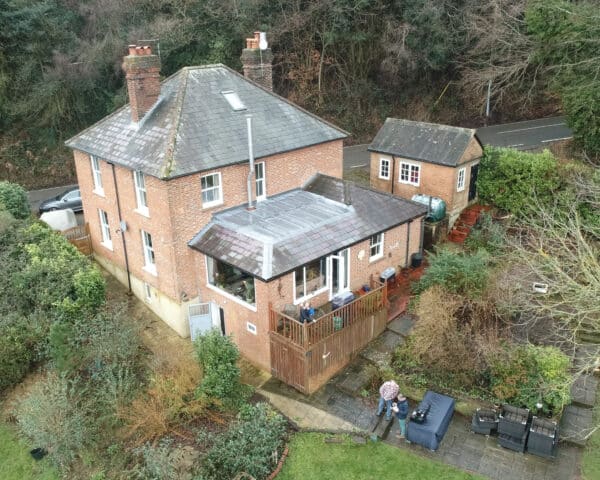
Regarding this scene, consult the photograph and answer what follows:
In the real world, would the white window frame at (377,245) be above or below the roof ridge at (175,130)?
below

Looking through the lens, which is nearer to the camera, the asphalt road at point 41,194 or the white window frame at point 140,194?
the white window frame at point 140,194

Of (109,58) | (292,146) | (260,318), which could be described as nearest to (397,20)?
(109,58)

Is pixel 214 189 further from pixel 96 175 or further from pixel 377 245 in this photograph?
pixel 377 245

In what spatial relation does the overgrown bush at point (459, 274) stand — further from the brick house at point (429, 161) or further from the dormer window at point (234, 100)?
the dormer window at point (234, 100)

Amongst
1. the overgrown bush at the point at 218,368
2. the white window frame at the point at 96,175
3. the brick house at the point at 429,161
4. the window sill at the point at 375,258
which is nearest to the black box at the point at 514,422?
the overgrown bush at the point at 218,368

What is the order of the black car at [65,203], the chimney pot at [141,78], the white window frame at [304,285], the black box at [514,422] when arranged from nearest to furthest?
the black box at [514,422] < the white window frame at [304,285] < the chimney pot at [141,78] < the black car at [65,203]

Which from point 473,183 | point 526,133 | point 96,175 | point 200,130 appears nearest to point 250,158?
point 200,130

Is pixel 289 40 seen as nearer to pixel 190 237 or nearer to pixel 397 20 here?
pixel 397 20
